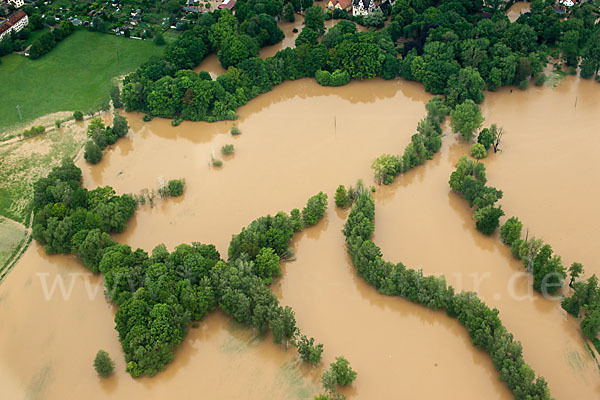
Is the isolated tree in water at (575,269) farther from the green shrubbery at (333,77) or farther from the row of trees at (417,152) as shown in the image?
the green shrubbery at (333,77)

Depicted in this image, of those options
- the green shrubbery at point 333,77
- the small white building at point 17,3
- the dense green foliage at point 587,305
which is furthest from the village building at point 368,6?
the dense green foliage at point 587,305

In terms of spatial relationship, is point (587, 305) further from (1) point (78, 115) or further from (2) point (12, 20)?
(2) point (12, 20)

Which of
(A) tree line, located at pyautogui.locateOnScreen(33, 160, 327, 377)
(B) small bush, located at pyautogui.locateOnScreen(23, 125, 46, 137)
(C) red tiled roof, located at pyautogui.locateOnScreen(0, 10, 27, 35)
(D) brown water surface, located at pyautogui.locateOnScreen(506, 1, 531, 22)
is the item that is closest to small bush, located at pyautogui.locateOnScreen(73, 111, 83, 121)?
(B) small bush, located at pyautogui.locateOnScreen(23, 125, 46, 137)

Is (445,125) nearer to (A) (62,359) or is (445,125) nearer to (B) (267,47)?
(B) (267,47)

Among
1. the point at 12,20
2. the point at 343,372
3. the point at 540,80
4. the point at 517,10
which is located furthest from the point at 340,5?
the point at 343,372

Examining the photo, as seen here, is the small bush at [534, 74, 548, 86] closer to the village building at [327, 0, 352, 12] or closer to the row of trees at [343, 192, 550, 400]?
the village building at [327, 0, 352, 12]

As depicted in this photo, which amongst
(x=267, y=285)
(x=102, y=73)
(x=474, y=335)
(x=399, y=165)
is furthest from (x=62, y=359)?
(x=102, y=73)
